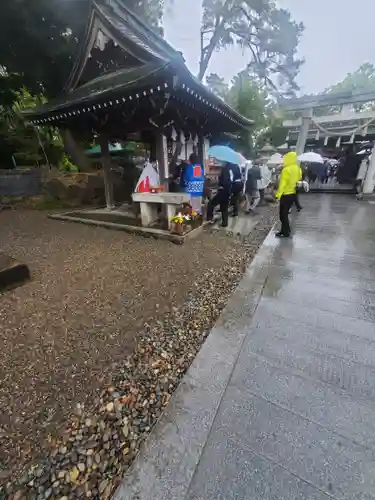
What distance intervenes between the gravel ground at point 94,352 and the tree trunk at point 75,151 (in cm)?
763

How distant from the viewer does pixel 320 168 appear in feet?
54.1

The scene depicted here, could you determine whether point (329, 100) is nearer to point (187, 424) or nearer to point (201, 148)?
point (201, 148)

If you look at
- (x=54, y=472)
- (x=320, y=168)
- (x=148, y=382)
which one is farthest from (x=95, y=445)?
(x=320, y=168)

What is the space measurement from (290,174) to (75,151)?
9.84 metres

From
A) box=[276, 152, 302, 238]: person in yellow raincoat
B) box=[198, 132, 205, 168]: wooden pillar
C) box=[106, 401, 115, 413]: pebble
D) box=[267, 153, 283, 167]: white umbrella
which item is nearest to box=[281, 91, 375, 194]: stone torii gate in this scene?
box=[267, 153, 283, 167]: white umbrella

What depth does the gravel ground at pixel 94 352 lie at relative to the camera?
56.8 inches

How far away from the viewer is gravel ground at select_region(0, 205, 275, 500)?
1442 millimetres

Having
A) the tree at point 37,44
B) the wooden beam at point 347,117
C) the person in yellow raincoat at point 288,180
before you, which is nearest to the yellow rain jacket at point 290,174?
the person in yellow raincoat at point 288,180

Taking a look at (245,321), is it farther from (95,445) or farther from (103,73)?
(103,73)

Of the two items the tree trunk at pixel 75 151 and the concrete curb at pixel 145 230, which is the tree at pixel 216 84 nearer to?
the tree trunk at pixel 75 151

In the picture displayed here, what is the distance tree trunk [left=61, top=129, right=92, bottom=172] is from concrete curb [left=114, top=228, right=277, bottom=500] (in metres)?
11.0

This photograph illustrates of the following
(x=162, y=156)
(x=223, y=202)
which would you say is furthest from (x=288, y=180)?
(x=162, y=156)

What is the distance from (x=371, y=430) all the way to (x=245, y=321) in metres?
1.30

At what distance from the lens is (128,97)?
5.03m
